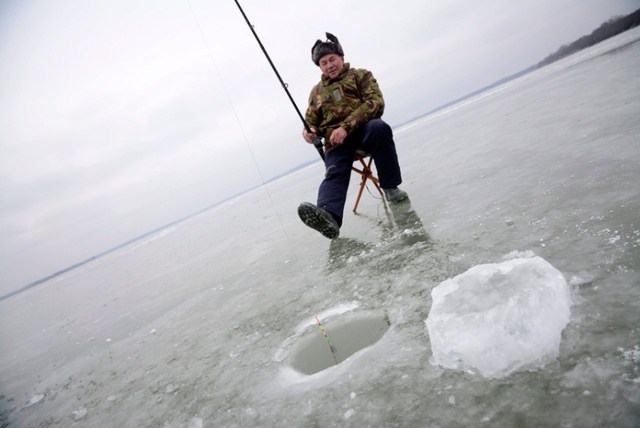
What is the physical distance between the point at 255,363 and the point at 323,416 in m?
0.72

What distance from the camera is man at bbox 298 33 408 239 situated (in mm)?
3803

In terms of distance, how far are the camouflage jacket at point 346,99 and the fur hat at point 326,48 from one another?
21cm

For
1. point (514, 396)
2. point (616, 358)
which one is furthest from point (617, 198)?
point (514, 396)

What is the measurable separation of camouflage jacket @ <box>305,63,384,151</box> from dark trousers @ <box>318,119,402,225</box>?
6.3 inches

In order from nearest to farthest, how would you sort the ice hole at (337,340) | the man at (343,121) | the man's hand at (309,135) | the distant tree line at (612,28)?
the ice hole at (337,340) < the man at (343,121) < the man's hand at (309,135) < the distant tree line at (612,28)

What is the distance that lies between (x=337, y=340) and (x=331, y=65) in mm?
3231

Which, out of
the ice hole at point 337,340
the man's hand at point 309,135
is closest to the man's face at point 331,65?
the man's hand at point 309,135

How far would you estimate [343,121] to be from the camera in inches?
154

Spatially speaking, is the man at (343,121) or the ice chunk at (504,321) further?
the man at (343,121)

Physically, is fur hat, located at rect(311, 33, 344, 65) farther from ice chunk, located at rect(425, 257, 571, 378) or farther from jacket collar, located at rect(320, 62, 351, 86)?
ice chunk, located at rect(425, 257, 571, 378)

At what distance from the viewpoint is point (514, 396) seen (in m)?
1.03

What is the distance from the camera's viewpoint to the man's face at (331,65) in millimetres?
3916

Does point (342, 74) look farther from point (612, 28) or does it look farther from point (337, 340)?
point (612, 28)

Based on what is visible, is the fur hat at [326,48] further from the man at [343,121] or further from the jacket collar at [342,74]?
the jacket collar at [342,74]
